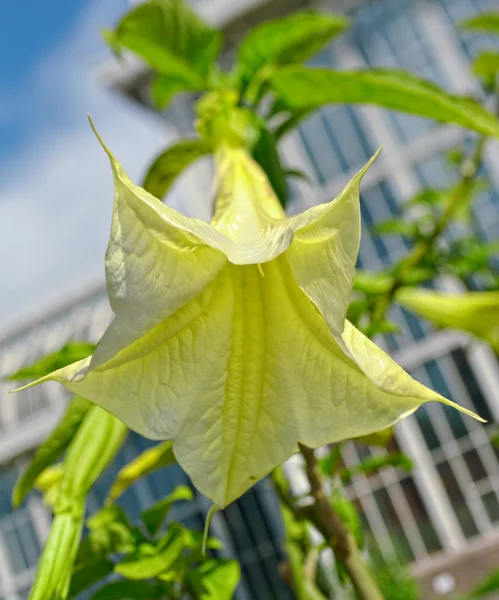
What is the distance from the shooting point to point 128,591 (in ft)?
2.15

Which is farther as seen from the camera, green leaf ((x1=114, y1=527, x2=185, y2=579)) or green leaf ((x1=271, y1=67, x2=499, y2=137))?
green leaf ((x1=114, y1=527, x2=185, y2=579))

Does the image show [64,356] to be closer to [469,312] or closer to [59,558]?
[59,558]

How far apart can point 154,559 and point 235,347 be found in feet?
1.04

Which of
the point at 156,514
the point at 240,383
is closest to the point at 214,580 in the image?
the point at 156,514

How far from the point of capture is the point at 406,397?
336 mm

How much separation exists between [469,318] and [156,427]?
1.27 feet

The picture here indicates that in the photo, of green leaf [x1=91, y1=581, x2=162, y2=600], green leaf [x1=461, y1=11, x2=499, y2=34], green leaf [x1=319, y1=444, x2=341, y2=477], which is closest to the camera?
green leaf [x1=91, y1=581, x2=162, y2=600]

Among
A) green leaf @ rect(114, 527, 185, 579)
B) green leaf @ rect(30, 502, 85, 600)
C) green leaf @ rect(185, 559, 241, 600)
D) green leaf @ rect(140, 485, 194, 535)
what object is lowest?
green leaf @ rect(185, 559, 241, 600)

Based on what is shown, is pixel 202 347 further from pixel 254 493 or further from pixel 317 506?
pixel 254 493

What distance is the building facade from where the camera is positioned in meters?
5.08

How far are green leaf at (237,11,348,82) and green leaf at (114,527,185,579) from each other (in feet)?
1.38

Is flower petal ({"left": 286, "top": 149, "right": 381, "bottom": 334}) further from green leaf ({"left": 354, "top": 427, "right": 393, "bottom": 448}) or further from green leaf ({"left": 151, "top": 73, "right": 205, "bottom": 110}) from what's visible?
green leaf ({"left": 151, "top": 73, "right": 205, "bottom": 110})

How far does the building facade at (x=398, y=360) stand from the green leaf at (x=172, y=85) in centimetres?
436

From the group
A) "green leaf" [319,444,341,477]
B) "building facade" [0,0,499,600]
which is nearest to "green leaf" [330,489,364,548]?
"green leaf" [319,444,341,477]
